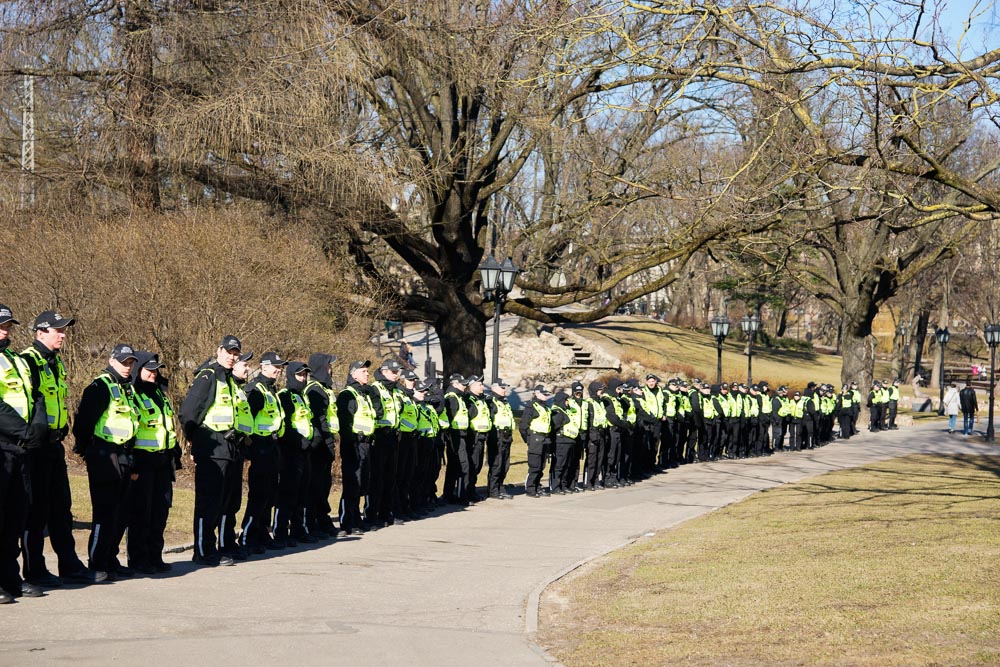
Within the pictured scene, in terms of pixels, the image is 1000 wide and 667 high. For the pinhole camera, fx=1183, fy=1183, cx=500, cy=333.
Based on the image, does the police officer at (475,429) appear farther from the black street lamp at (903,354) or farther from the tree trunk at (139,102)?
the black street lamp at (903,354)

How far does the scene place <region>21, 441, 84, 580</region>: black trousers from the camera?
31.2 ft

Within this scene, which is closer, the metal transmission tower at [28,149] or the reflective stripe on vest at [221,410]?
the reflective stripe on vest at [221,410]

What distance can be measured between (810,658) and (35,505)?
20.1 ft

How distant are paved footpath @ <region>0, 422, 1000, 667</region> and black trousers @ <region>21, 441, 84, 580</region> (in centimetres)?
41

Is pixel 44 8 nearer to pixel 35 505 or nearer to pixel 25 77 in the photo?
pixel 25 77

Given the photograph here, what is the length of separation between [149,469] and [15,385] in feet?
6.22

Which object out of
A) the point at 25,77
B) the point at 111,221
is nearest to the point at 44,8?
the point at 25,77

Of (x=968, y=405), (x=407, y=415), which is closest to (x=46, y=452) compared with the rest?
(x=407, y=415)

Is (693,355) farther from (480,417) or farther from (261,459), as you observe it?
(261,459)

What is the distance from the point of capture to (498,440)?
62.5 feet

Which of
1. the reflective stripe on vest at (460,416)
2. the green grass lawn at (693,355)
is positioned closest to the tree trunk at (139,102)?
the reflective stripe on vest at (460,416)

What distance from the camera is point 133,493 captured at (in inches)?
416

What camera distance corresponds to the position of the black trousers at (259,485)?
12.1m

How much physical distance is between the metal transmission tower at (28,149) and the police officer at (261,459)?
917cm
